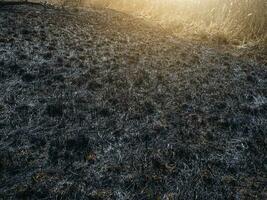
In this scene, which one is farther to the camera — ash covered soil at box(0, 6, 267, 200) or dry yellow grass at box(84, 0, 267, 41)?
dry yellow grass at box(84, 0, 267, 41)

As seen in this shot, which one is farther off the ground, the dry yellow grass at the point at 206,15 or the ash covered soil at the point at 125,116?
the dry yellow grass at the point at 206,15

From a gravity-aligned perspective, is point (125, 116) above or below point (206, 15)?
below

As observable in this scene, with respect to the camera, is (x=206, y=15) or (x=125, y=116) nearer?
(x=125, y=116)

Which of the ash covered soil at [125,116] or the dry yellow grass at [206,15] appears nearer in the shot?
the ash covered soil at [125,116]

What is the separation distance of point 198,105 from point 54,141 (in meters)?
2.33

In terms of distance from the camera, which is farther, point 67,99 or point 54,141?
point 67,99

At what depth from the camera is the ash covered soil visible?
14.2 feet

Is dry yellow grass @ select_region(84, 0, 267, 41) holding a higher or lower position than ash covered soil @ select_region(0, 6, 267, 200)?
higher

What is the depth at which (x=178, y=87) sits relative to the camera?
613 cm

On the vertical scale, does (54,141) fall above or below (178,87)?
below

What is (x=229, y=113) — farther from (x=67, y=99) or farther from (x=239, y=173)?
(x=67, y=99)

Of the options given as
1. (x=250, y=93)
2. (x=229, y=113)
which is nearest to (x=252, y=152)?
(x=229, y=113)

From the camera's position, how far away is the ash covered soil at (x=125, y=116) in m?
4.33

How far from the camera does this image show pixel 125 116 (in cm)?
539
